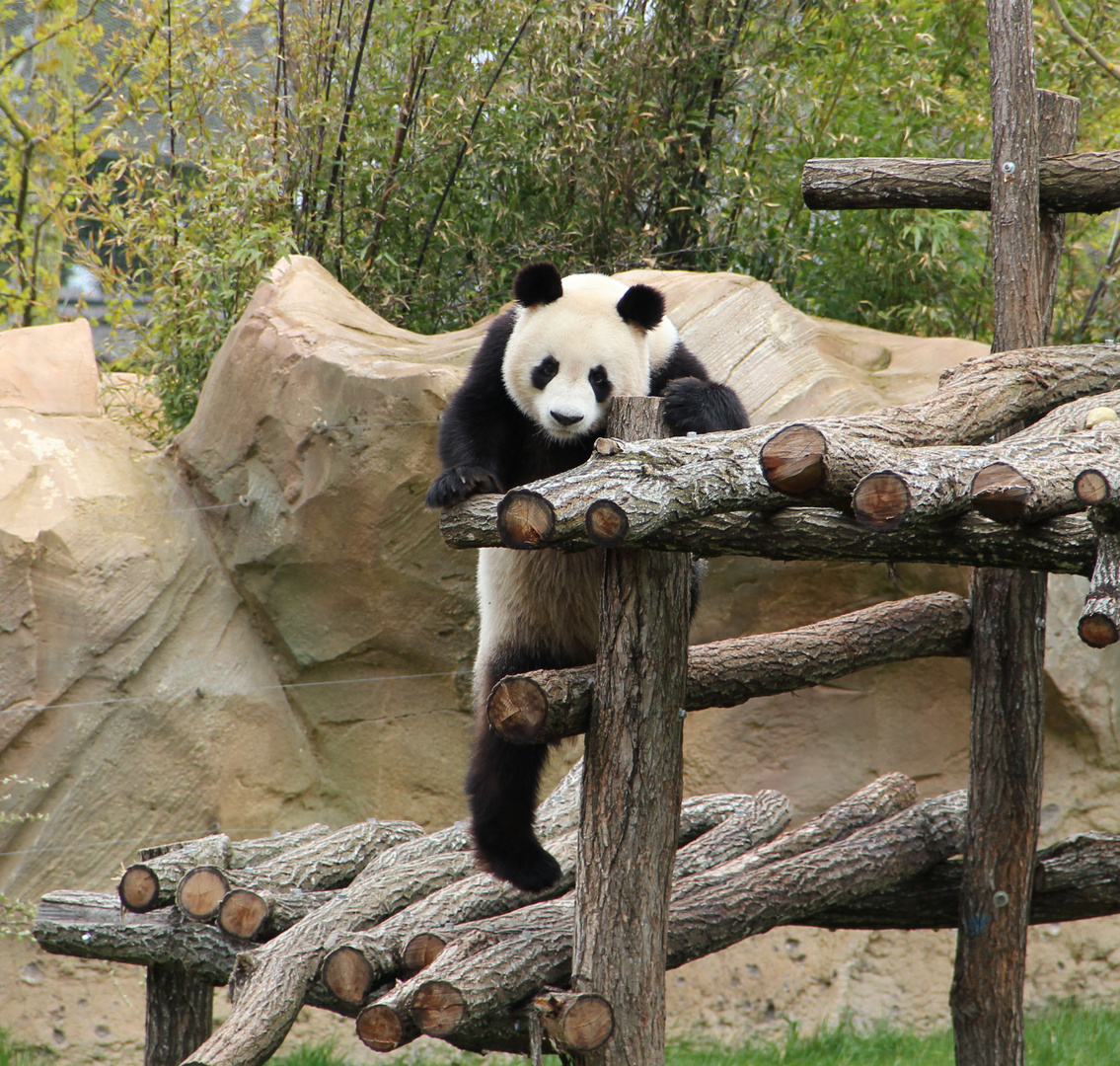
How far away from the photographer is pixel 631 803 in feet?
7.85

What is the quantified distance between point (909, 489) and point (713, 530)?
1.21 ft

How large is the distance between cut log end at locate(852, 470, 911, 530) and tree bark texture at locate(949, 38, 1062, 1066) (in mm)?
1351

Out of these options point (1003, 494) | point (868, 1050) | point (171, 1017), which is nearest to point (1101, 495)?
point (1003, 494)

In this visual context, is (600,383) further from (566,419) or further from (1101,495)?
(1101,495)

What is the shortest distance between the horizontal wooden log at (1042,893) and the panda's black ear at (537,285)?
1760mm

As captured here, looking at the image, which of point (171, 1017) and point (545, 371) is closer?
point (545, 371)

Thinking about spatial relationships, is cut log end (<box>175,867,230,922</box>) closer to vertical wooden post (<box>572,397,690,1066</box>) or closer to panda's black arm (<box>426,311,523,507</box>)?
A: vertical wooden post (<box>572,397,690,1066</box>)

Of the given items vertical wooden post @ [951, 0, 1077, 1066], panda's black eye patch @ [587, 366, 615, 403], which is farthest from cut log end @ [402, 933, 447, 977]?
vertical wooden post @ [951, 0, 1077, 1066]

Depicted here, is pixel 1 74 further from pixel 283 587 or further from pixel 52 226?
pixel 283 587

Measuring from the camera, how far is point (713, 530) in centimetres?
216

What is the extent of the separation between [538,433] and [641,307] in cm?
42

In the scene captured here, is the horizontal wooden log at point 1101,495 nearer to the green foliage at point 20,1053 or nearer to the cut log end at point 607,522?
the cut log end at point 607,522

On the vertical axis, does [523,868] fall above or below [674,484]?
below

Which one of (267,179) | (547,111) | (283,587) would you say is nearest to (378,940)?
(283,587)
